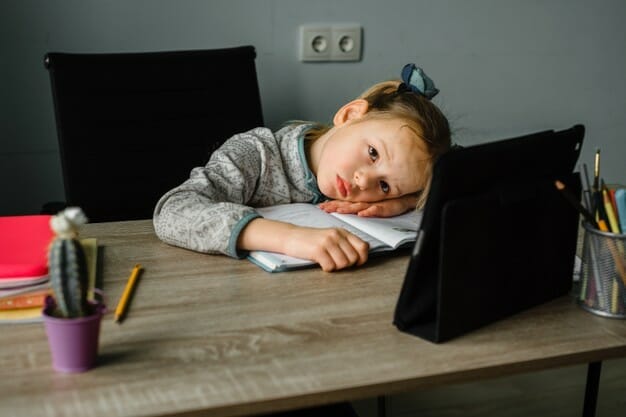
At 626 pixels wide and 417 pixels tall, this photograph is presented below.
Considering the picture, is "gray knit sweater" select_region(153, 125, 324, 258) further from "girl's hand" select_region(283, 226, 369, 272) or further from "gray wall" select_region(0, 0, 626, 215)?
"gray wall" select_region(0, 0, 626, 215)

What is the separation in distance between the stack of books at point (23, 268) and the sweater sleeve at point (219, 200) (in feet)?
0.62

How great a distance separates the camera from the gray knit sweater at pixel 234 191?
1135mm

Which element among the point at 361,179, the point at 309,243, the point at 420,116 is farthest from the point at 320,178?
the point at 309,243

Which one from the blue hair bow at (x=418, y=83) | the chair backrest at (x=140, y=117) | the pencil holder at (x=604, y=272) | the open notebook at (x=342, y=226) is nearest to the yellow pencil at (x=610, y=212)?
the pencil holder at (x=604, y=272)

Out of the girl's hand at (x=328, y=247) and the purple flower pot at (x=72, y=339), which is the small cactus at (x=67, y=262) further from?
the girl's hand at (x=328, y=247)

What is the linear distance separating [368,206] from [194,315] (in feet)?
1.74

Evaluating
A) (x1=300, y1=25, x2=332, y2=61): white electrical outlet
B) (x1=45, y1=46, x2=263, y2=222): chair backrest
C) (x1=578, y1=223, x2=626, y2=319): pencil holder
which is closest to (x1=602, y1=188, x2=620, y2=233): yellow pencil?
(x1=578, y1=223, x2=626, y2=319): pencil holder

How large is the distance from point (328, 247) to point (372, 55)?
50.5 inches

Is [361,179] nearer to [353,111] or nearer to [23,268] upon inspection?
[353,111]

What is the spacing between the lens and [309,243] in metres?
1.08

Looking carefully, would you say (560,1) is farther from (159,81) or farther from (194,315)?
(194,315)

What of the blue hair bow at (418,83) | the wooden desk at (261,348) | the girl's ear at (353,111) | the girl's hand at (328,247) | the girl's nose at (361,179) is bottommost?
the wooden desk at (261,348)

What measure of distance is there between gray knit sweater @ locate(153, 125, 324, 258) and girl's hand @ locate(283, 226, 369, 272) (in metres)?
0.09

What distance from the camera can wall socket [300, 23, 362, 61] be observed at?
7.01 feet
